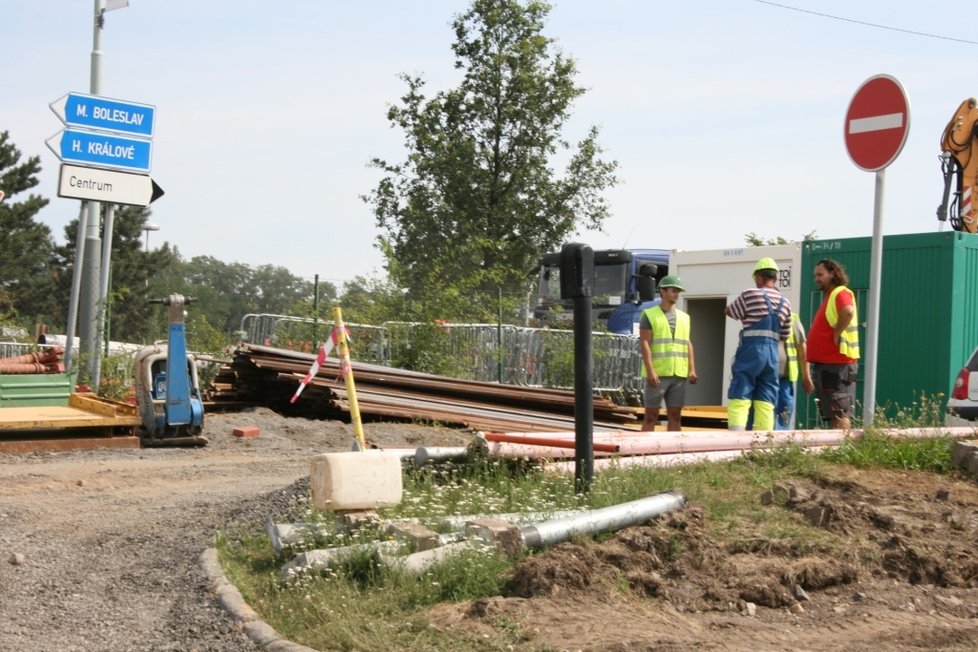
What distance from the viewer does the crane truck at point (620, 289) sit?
77.2ft

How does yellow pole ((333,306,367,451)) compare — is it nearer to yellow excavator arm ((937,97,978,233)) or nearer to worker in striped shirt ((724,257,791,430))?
worker in striped shirt ((724,257,791,430))

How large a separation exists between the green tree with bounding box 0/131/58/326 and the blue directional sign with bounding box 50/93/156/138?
44701 mm

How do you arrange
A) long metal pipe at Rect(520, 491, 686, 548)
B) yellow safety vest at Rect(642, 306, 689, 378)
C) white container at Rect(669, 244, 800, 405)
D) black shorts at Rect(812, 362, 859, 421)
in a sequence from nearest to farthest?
1. long metal pipe at Rect(520, 491, 686, 548)
2. black shorts at Rect(812, 362, 859, 421)
3. yellow safety vest at Rect(642, 306, 689, 378)
4. white container at Rect(669, 244, 800, 405)

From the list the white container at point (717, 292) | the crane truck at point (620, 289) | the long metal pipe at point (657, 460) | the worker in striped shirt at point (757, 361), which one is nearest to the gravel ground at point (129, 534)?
the long metal pipe at point (657, 460)

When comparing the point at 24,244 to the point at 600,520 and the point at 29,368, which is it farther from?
the point at 600,520

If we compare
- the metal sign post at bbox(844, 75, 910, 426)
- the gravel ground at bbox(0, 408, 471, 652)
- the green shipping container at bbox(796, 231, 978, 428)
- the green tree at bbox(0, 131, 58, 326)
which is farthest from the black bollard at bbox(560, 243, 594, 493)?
the green tree at bbox(0, 131, 58, 326)

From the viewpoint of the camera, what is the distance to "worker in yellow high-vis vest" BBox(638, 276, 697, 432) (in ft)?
41.0

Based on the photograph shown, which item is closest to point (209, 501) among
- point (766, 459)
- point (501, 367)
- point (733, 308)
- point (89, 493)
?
point (89, 493)

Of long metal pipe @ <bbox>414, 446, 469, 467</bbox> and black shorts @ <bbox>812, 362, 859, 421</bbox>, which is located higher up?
black shorts @ <bbox>812, 362, 859, 421</bbox>

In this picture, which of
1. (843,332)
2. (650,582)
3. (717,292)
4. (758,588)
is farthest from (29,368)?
(758,588)

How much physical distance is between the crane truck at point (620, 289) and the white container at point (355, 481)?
16.1 m

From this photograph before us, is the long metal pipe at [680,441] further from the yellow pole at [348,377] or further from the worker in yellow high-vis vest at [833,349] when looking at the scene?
the worker in yellow high-vis vest at [833,349]

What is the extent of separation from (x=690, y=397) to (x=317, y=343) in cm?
644

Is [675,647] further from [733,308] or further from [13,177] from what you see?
[13,177]
